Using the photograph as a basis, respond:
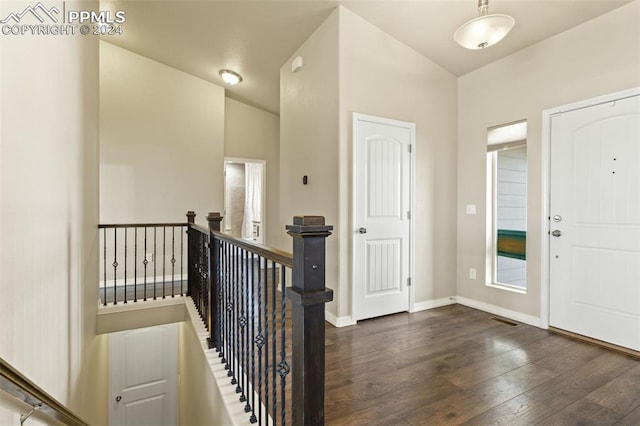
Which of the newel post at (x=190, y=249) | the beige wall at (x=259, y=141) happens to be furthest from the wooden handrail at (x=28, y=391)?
the beige wall at (x=259, y=141)

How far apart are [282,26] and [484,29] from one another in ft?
7.39

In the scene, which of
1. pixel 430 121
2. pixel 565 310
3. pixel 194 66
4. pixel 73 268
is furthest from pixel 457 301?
pixel 194 66

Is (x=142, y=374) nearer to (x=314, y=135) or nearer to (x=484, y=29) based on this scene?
(x=314, y=135)

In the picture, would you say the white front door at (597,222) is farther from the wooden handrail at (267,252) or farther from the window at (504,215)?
the wooden handrail at (267,252)

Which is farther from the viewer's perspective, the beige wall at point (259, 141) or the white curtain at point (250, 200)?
the white curtain at point (250, 200)

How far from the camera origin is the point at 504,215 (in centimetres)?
370

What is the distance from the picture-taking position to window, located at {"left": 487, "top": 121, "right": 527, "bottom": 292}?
142 inches

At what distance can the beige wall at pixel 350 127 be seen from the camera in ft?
10.6

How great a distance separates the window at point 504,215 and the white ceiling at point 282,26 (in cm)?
102

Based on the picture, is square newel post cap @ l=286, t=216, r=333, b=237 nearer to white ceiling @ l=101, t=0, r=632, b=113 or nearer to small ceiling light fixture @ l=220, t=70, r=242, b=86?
white ceiling @ l=101, t=0, r=632, b=113

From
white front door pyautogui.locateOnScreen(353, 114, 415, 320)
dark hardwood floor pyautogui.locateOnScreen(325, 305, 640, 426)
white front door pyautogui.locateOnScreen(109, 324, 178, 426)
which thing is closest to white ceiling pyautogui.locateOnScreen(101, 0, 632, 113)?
white front door pyautogui.locateOnScreen(353, 114, 415, 320)

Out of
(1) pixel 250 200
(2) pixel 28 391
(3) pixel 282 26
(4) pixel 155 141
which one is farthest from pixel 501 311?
(1) pixel 250 200

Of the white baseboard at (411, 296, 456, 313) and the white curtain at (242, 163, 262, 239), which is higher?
the white curtain at (242, 163, 262, 239)

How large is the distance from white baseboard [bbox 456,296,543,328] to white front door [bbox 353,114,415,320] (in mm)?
880
